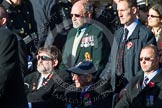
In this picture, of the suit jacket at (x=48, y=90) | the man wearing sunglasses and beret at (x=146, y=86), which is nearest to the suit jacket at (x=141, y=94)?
the man wearing sunglasses and beret at (x=146, y=86)

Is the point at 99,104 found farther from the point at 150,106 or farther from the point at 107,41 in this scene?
the point at 107,41

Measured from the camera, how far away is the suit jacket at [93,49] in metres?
8.16

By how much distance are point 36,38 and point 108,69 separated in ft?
6.09

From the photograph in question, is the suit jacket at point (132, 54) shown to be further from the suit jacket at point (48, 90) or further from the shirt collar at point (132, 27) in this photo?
the suit jacket at point (48, 90)

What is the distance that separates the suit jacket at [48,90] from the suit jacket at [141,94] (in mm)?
847

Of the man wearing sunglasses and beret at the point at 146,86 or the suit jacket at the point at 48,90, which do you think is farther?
the suit jacket at the point at 48,90

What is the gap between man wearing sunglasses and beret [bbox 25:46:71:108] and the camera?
750 centimetres

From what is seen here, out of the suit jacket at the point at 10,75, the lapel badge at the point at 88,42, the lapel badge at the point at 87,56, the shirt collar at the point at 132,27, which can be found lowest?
the lapel badge at the point at 87,56

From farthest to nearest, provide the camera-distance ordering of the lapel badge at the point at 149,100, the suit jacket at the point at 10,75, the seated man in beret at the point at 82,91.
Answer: the seated man in beret at the point at 82,91
the lapel badge at the point at 149,100
the suit jacket at the point at 10,75

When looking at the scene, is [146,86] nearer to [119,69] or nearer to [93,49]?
[119,69]

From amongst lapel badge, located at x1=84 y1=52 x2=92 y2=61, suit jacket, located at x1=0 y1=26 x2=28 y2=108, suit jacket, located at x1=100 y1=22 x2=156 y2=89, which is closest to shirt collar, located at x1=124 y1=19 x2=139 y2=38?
suit jacket, located at x1=100 y1=22 x2=156 y2=89

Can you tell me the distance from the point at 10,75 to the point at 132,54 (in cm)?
360

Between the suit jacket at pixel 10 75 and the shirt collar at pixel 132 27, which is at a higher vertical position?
the suit jacket at pixel 10 75

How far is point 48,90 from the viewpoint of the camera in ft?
25.2
